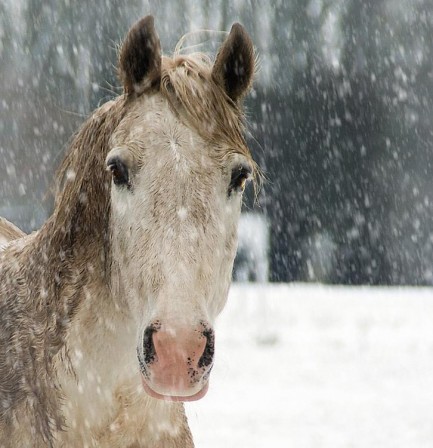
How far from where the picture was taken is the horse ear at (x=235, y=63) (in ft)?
6.31

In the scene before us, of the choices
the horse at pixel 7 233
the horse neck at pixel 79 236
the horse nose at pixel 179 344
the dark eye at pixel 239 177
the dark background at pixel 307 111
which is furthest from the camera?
the dark background at pixel 307 111

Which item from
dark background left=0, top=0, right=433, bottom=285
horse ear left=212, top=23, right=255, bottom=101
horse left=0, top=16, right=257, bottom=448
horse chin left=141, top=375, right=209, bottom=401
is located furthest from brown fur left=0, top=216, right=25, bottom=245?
dark background left=0, top=0, right=433, bottom=285

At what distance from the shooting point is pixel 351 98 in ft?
30.2

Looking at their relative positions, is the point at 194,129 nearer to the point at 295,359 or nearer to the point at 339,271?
the point at 295,359

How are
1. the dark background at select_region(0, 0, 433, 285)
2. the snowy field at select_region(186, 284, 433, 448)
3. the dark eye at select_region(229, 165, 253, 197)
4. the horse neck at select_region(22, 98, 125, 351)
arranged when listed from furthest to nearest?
the dark background at select_region(0, 0, 433, 285), the snowy field at select_region(186, 284, 433, 448), the horse neck at select_region(22, 98, 125, 351), the dark eye at select_region(229, 165, 253, 197)

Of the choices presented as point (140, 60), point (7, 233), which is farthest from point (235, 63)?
point (7, 233)

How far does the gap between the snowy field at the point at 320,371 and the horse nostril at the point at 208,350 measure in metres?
2.32

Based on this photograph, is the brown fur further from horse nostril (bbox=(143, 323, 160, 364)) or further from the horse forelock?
horse nostril (bbox=(143, 323, 160, 364))

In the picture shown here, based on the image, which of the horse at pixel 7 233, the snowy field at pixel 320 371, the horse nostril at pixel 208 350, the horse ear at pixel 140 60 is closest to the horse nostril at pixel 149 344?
the horse nostril at pixel 208 350

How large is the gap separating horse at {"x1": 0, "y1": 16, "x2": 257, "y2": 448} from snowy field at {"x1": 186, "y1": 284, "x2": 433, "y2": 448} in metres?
1.93

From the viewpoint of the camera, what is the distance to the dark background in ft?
27.7

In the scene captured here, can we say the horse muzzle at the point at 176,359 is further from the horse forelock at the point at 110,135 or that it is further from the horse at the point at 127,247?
the horse forelock at the point at 110,135

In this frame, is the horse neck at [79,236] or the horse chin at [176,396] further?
the horse neck at [79,236]

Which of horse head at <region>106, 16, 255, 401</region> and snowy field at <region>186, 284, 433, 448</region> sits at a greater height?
horse head at <region>106, 16, 255, 401</region>
